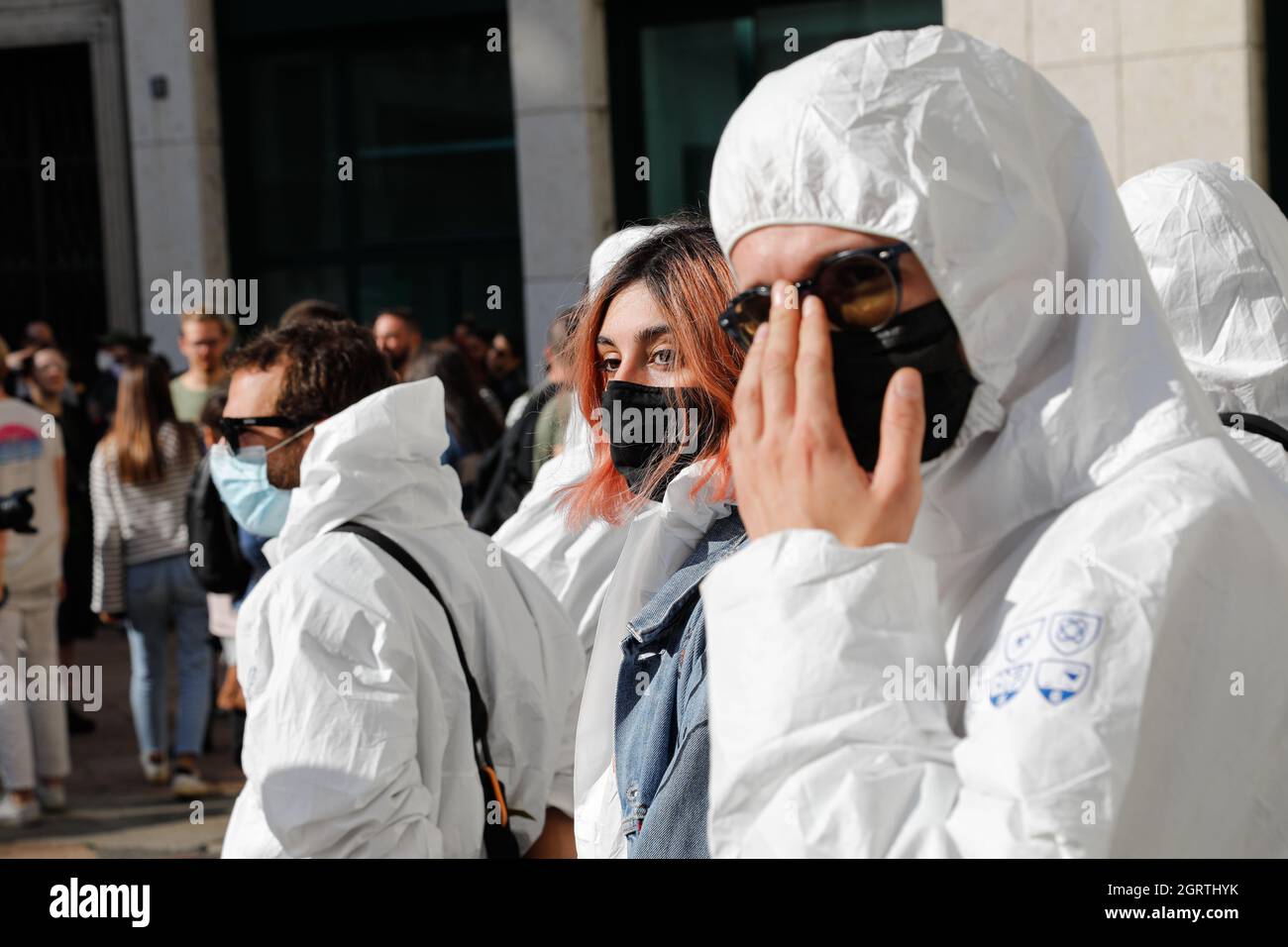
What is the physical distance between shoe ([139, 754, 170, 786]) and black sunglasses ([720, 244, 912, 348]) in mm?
6661

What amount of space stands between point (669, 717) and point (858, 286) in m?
0.73

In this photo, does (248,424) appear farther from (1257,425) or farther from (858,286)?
(858,286)

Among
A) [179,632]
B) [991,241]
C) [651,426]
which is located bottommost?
[179,632]

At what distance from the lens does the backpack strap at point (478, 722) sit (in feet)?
9.64

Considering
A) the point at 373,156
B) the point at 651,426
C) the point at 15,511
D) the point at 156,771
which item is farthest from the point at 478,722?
the point at 373,156

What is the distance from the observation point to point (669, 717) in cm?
205

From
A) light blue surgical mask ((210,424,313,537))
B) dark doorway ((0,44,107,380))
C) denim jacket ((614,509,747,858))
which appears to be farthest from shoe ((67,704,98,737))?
denim jacket ((614,509,747,858))

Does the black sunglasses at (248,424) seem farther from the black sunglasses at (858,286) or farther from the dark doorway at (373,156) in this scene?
the dark doorway at (373,156)

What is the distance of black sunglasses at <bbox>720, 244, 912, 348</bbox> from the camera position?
5.04ft

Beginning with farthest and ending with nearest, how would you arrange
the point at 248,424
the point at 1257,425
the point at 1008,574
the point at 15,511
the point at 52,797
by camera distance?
the point at 52,797 < the point at 15,511 < the point at 248,424 < the point at 1257,425 < the point at 1008,574

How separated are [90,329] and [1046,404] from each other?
46.0 ft

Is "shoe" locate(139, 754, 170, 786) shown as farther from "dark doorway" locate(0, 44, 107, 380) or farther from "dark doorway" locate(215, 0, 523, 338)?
"dark doorway" locate(0, 44, 107, 380)
